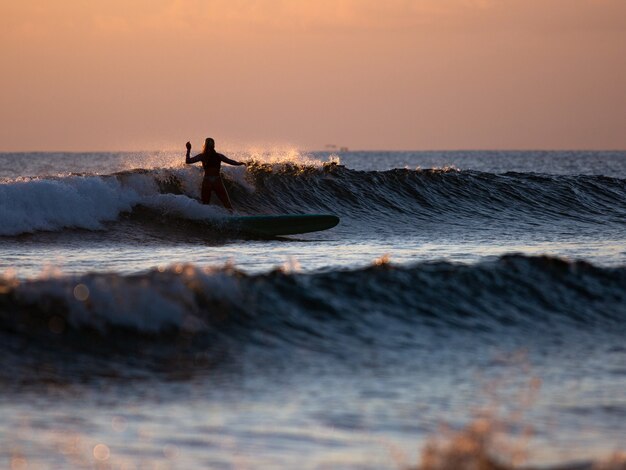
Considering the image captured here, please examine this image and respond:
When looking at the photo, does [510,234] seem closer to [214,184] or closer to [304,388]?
[214,184]

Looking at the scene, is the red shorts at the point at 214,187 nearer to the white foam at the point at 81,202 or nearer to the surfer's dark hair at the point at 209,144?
the white foam at the point at 81,202

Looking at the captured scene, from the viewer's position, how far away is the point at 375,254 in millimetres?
17625

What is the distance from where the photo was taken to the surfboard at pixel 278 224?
2052 centimetres

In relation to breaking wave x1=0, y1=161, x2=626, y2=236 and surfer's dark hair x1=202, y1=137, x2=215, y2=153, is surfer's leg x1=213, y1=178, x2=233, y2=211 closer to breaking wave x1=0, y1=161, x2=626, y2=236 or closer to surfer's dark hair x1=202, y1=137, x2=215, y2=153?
breaking wave x1=0, y1=161, x2=626, y2=236

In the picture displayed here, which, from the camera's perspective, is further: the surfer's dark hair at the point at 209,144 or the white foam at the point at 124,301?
the surfer's dark hair at the point at 209,144

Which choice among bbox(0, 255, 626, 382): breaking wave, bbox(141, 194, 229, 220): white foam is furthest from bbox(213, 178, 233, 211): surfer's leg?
bbox(0, 255, 626, 382): breaking wave

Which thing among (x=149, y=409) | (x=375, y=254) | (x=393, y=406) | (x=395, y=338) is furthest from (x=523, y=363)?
(x=375, y=254)

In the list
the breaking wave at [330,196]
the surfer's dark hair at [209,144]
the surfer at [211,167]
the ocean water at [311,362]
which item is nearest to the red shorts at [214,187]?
the surfer at [211,167]

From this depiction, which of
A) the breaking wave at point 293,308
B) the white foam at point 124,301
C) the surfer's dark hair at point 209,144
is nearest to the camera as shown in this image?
the breaking wave at point 293,308

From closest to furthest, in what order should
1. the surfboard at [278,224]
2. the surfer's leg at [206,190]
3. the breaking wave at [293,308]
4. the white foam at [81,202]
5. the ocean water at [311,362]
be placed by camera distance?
the ocean water at [311,362], the breaking wave at [293,308], the surfboard at [278,224], the white foam at [81,202], the surfer's leg at [206,190]

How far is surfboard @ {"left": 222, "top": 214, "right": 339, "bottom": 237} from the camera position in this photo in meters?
20.5

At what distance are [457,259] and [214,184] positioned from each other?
6.80m

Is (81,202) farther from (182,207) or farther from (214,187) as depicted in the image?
(214,187)

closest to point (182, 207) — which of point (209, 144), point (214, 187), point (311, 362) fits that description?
point (214, 187)
